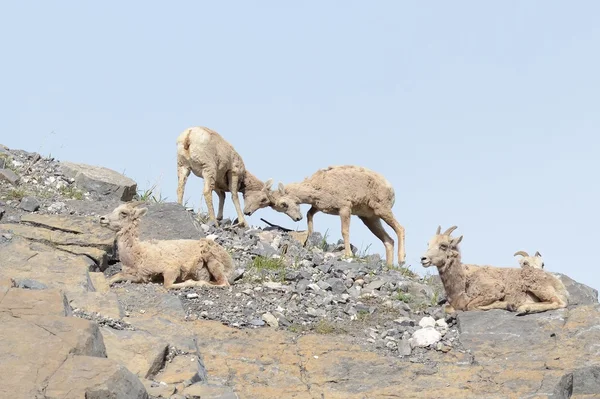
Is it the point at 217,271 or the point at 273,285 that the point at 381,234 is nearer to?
the point at 273,285

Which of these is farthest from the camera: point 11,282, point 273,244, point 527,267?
point 273,244

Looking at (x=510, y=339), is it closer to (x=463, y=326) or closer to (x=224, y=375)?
(x=463, y=326)

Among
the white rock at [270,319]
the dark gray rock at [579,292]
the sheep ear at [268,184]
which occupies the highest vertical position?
the sheep ear at [268,184]

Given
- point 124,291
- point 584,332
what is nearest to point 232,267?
point 124,291

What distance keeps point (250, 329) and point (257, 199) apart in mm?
7390

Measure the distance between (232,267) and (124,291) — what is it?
197 cm

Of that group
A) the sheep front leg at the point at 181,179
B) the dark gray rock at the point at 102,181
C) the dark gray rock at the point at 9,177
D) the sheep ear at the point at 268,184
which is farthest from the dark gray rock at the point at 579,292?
the dark gray rock at the point at 9,177

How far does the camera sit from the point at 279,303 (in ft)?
46.8

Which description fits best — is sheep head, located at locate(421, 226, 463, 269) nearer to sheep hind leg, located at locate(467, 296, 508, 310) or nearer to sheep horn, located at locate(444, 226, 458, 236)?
sheep horn, located at locate(444, 226, 458, 236)

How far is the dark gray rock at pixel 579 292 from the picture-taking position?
1484 cm

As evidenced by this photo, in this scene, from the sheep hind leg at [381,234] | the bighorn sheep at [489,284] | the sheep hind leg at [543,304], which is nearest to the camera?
the sheep hind leg at [543,304]

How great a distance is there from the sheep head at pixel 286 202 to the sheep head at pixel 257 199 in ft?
0.45

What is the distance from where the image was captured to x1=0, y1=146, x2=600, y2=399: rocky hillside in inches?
348

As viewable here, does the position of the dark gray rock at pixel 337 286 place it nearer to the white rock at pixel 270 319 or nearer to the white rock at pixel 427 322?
the white rock at pixel 427 322
